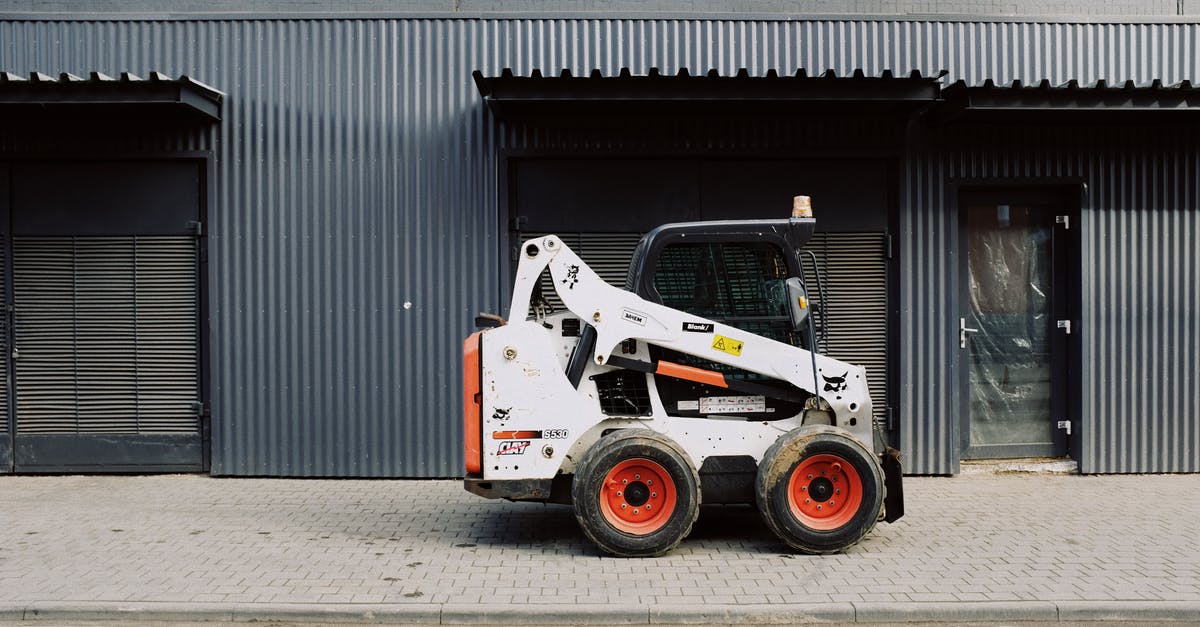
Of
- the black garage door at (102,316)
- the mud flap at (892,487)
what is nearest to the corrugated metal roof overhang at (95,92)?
the black garage door at (102,316)

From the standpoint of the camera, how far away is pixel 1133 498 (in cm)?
865

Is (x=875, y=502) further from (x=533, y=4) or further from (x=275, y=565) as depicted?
(x=533, y=4)

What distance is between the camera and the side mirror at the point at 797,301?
6727mm

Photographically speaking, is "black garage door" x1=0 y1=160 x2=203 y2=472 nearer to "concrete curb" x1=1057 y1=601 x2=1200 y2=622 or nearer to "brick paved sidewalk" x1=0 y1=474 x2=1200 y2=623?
"brick paved sidewalk" x1=0 y1=474 x2=1200 y2=623

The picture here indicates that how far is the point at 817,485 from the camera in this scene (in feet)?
22.2

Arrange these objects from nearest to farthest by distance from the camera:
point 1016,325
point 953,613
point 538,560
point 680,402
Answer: point 953,613
point 538,560
point 680,402
point 1016,325

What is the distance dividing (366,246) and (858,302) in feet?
16.8

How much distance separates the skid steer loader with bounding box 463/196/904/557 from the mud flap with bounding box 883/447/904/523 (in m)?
0.01

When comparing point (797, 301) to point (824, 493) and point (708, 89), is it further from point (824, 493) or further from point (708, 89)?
point (708, 89)

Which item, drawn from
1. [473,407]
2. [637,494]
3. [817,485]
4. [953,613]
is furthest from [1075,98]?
[473,407]

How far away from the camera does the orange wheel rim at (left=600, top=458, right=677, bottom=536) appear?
674 centimetres

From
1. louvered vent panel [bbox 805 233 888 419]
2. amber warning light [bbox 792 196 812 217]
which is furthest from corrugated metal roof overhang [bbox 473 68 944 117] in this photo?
amber warning light [bbox 792 196 812 217]

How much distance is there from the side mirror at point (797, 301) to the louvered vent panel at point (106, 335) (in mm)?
6313

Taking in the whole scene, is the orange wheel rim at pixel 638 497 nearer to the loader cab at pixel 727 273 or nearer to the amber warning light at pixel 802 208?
the loader cab at pixel 727 273
